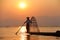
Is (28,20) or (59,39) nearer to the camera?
(59,39)

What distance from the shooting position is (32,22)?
45250 mm

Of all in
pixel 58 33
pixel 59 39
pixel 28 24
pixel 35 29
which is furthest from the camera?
pixel 35 29

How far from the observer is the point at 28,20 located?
43781 mm

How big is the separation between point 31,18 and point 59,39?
41.8ft

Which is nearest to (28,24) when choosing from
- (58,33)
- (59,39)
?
(58,33)

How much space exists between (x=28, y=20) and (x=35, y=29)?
8771 mm

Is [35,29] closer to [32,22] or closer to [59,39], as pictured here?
[32,22]

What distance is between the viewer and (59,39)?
111ft

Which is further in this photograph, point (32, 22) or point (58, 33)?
point (32, 22)

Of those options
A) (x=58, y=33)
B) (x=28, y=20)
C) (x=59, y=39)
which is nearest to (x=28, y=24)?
(x=28, y=20)

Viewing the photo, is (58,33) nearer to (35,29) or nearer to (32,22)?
(32,22)

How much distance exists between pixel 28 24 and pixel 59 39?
34.8 ft

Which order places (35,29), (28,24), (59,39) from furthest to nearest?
(35,29)
(28,24)
(59,39)

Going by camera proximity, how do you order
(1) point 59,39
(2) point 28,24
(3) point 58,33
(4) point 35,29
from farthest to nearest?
1. (4) point 35,29
2. (2) point 28,24
3. (3) point 58,33
4. (1) point 59,39
